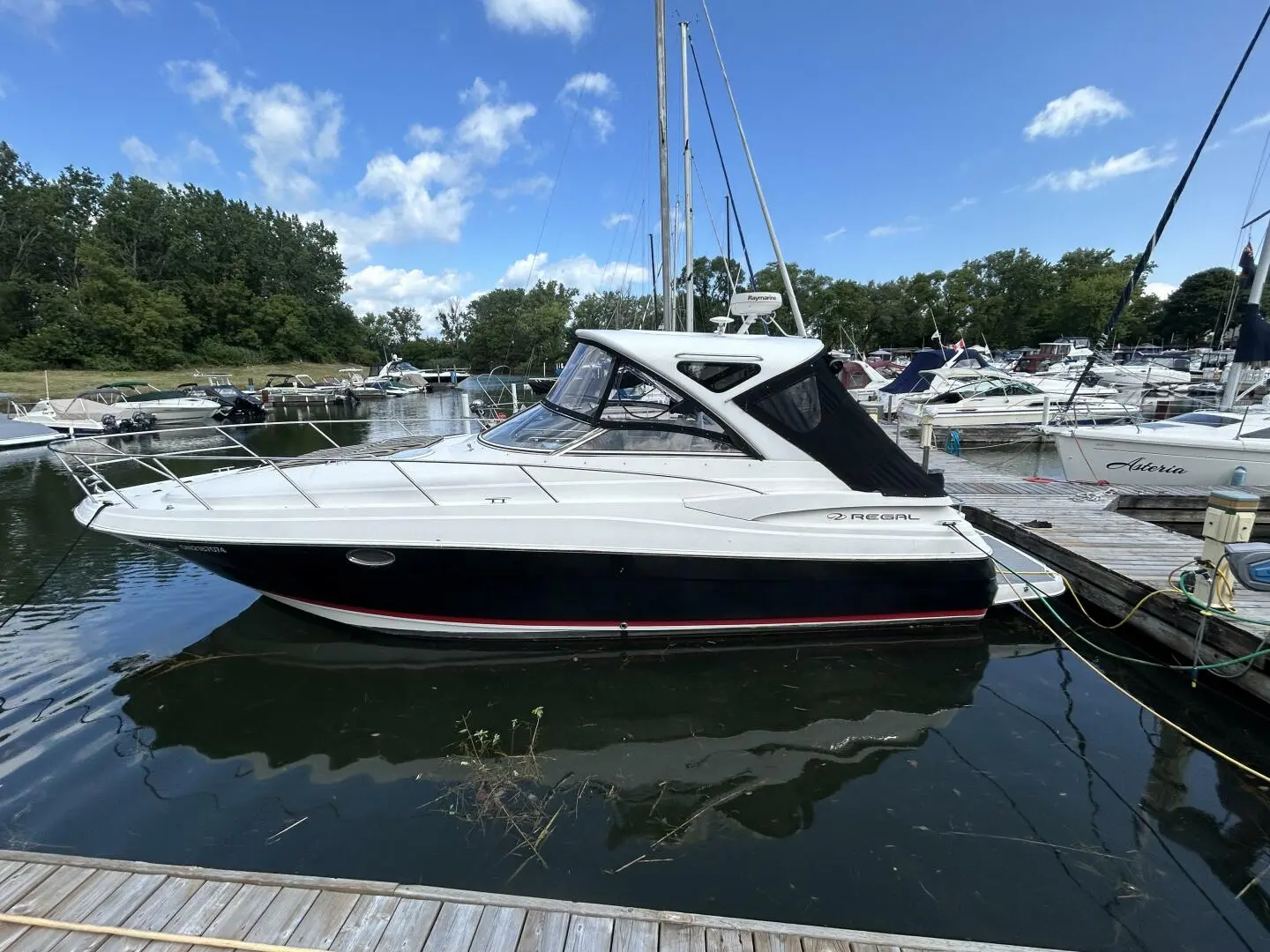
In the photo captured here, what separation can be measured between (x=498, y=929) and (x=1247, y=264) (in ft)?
43.0

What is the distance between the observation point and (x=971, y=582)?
14.5ft

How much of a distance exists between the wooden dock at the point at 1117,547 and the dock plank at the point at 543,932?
467 cm

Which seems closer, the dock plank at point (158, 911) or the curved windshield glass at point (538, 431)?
the dock plank at point (158, 911)

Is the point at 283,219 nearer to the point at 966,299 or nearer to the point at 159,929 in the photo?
the point at 966,299

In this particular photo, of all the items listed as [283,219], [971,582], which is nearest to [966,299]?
[971,582]

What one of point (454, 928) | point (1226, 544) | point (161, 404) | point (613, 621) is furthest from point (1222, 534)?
point (161, 404)

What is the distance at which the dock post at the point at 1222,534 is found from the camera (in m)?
3.58

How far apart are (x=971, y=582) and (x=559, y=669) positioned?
328cm

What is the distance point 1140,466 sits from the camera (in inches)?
365

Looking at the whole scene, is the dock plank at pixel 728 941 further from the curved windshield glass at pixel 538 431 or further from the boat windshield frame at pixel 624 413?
the curved windshield glass at pixel 538 431

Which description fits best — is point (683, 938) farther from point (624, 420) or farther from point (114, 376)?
point (114, 376)

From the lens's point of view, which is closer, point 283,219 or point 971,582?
point 971,582

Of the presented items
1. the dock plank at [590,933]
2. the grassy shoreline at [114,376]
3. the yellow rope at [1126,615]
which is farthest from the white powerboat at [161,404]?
the yellow rope at [1126,615]

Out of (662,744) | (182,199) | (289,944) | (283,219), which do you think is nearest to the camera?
(289,944)
